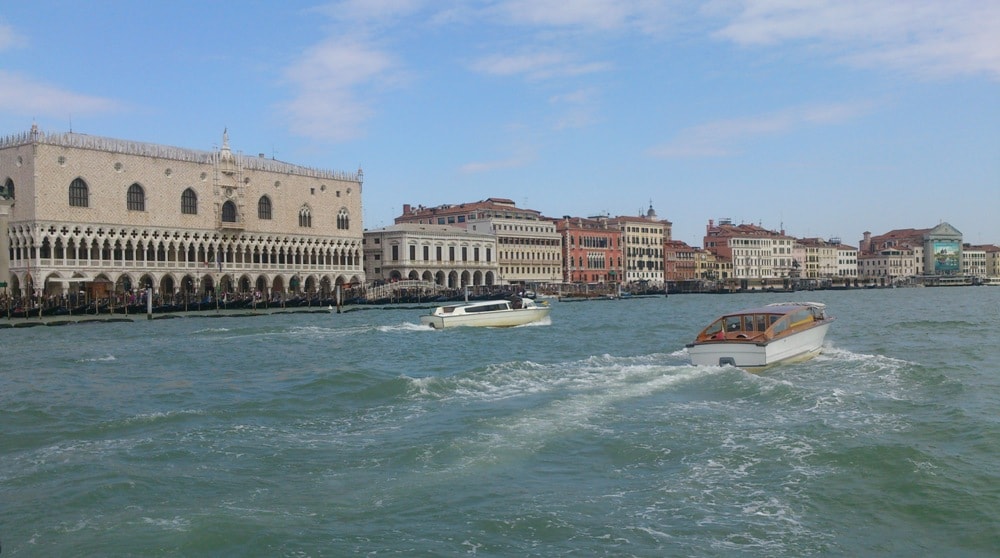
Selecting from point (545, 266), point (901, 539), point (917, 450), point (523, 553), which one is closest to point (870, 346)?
point (917, 450)

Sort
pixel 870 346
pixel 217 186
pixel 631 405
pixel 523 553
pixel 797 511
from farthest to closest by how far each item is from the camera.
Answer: pixel 217 186
pixel 870 346
pixel 631 405
pixel 797 511
pixel 523 553

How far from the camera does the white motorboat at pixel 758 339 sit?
19.3 meters

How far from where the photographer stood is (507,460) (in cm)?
1115

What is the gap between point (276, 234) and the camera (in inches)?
2687

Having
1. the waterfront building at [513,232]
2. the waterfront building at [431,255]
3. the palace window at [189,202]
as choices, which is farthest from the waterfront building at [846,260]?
the palace window at [189,202]

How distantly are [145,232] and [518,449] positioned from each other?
172ft

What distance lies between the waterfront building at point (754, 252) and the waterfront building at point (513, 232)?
31356mm

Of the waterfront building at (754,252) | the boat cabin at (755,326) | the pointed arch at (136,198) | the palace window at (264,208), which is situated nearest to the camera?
the boat cabin at (755,326)

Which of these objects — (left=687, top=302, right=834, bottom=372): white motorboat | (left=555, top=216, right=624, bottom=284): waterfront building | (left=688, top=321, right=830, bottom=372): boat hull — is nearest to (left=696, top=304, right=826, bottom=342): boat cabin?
(left=687, top=302, right=834, bottom=372): white motorboat

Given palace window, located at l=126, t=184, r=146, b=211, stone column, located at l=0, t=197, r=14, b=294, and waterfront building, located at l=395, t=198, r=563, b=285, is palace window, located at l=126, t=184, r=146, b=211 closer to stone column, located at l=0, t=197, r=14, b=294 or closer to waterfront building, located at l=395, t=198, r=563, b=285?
stone column, located at l=0, t=197, r=14, b=294

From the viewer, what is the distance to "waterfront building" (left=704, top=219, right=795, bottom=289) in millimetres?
120625

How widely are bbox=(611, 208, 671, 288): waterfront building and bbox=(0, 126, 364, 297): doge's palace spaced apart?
37984 mm

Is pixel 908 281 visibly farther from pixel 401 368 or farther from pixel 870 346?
pixel 401 368

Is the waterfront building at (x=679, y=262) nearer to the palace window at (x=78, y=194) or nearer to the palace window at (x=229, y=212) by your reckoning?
the palace window at (x=229, y=212)
